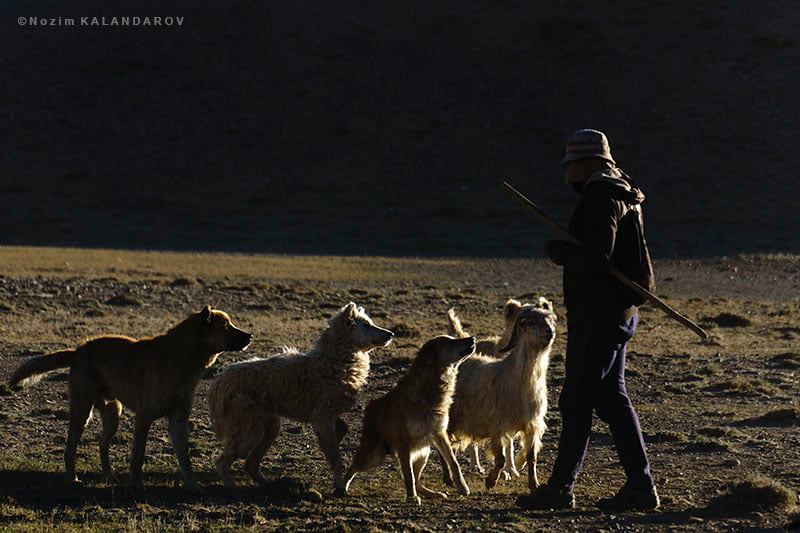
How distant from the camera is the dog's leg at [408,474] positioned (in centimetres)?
925

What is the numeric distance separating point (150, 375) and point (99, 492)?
901mm

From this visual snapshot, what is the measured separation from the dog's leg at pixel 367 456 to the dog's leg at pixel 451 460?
1.37ft

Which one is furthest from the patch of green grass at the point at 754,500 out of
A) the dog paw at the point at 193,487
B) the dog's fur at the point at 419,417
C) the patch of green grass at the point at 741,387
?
the patch of green grass at the point at 741,387

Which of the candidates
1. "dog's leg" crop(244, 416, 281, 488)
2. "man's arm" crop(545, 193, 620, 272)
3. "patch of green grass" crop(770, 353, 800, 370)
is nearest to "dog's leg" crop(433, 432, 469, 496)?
"dog's leg" crop(244, 416, 281, 488)

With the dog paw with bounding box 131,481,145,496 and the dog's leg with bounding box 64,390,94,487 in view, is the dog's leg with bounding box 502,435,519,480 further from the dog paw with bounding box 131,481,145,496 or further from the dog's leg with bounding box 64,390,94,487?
the dog's leg with bounding box 64,390,94,487

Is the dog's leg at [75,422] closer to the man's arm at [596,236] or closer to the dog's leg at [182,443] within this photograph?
the dog's leg at [182,443]

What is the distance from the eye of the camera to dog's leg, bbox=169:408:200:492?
31.3 ft

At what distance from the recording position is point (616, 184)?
27.5ft

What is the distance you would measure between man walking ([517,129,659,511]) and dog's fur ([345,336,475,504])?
108 cm

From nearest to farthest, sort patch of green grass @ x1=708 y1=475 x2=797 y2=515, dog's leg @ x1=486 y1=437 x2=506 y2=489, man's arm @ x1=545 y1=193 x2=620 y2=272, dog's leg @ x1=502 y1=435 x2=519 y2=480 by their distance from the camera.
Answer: man's arm @ x1=545 y1=193 x2=620 y2=272, patch of green grass @ x1=708 y1=475 x2=797 y2=515, dog's leg @ x1=486 y1=437 x2=506 y2=489, dog's leg @ x1=502 y1=435 x2=519 y2=480

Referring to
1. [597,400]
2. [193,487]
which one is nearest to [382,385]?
[193,487]

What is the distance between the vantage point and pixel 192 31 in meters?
58.6

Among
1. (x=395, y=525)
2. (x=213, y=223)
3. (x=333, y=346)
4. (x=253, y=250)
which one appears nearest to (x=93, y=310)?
(x=333, y=346)

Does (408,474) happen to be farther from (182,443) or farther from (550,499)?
(182,443)
